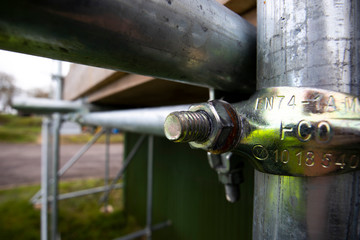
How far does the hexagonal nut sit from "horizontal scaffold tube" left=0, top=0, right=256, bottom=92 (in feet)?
0.24

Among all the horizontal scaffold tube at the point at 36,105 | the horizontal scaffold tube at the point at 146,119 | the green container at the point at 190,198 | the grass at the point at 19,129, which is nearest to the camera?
the horizontal scaffold tube at the point at 146,119

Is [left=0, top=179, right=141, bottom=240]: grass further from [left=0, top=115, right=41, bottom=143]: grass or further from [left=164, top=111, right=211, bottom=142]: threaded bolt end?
[left=0, top=115, right=41, bottom=143]: grass

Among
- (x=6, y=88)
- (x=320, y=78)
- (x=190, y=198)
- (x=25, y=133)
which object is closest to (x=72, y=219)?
(x=190, y=198)

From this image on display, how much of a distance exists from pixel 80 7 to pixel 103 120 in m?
0.85

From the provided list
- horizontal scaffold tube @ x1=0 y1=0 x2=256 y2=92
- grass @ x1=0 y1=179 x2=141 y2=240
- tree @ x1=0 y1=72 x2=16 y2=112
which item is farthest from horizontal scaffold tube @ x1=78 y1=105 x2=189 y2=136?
tree @ x1=0 y1=72 x2=16 y2=112

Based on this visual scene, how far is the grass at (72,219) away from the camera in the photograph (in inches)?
106

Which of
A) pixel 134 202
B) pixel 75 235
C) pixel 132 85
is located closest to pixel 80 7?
pixel 132 85

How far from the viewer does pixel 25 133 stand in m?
10.3

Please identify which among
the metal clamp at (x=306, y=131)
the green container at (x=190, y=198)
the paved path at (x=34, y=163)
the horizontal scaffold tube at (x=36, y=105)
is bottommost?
the paved path at (x=34, y=163)

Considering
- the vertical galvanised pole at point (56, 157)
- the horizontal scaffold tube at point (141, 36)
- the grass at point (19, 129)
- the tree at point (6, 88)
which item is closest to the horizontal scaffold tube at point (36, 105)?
the vertical galvanised pole at point (56, 157)

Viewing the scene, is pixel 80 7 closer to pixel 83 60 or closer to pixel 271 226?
pixel 83 60

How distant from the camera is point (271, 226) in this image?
290 millimetres

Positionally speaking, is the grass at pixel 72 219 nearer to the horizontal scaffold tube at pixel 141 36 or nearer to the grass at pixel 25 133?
the horizontal scaffold tube at pixel 141 36

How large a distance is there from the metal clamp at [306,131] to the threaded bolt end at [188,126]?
0.04 ft
